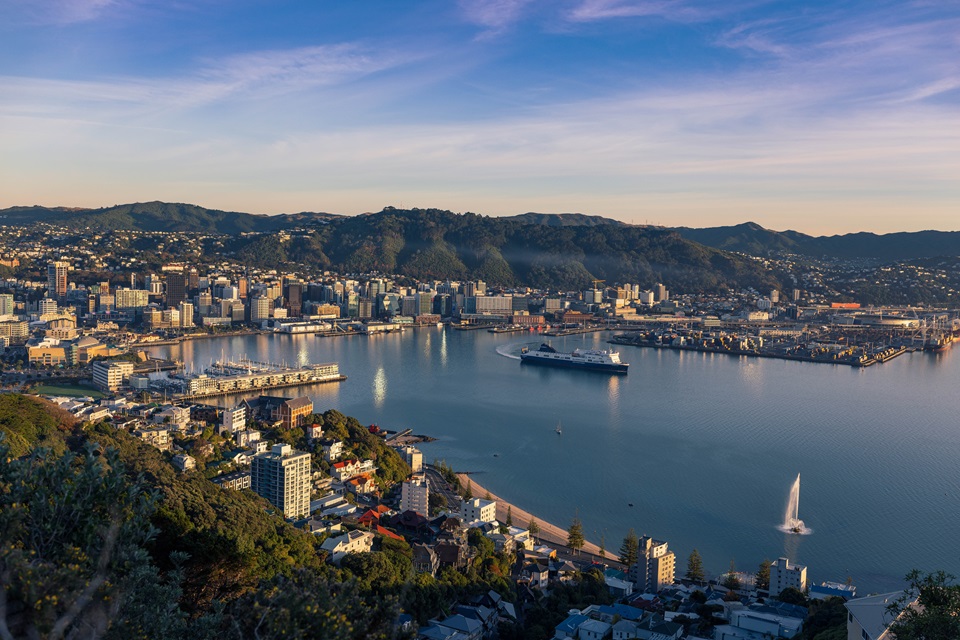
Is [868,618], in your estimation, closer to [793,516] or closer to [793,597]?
[793,597]

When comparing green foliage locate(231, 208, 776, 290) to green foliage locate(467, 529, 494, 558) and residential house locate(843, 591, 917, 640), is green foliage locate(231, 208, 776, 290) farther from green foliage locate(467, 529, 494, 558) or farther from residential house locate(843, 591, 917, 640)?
residential house locate(843, 591, 917, 640)

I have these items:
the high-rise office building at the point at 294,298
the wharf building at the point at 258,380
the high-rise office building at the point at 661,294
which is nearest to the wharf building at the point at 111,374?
the wharf building at the point at 258,380

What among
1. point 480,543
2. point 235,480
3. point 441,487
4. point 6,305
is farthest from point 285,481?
point 6,305

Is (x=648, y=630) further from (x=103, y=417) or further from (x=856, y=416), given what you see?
(x=856, y=416)

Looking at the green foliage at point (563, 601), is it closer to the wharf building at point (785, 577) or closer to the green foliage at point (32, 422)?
the wharf building at point (785, 577)

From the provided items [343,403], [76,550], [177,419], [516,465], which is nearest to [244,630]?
[76,550]

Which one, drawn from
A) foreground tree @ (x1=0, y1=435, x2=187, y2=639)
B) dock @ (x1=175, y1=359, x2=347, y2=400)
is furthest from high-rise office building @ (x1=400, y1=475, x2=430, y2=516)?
dock @ (x1=175, y1=359, x2=347, y2=400)

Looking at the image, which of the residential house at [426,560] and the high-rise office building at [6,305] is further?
the high-rise office building at [6,305]

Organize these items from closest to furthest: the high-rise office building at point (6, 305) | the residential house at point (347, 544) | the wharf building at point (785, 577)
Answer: the residential house at point (347, 544) < the wharf building at point (785, 577) < the high-rise office building at point (6, 305)
